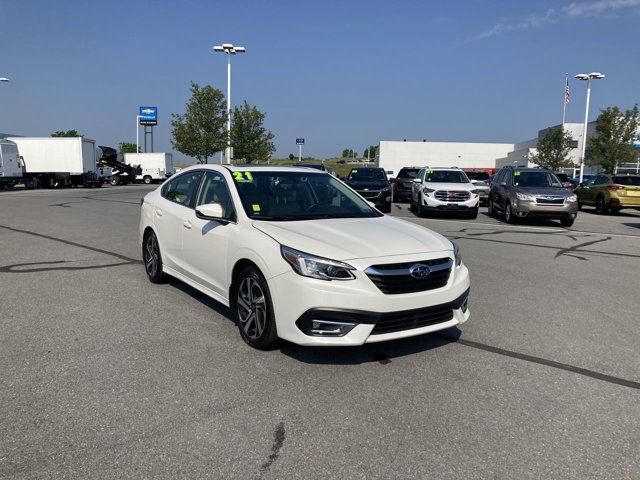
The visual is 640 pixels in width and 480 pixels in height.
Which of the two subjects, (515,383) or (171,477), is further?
(515,383)

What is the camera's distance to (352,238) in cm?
426

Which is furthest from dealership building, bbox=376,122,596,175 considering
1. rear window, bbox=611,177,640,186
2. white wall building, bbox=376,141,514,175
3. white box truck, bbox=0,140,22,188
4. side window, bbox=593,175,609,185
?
rear window, bbox=611,177,640,186

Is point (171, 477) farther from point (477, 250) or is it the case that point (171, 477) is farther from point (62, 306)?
point (477, 250)

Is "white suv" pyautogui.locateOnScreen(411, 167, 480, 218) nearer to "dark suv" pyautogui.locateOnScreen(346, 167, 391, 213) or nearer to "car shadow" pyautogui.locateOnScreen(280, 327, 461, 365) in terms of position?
"dark suv" pyautogui.locateOnScreen(346, 167, 391, 213)

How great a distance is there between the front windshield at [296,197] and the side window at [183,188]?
0.78m

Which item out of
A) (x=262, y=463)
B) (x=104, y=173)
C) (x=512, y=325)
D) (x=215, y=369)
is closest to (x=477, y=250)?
(x=512, y=325)

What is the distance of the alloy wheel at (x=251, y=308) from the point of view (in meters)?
4.34

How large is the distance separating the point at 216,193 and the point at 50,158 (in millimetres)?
34269

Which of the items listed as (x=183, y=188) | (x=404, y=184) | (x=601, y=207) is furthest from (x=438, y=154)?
(x=183, y=188)

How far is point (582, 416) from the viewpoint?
3.39 metres

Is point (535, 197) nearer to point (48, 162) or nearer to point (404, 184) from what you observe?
point (404, 184)

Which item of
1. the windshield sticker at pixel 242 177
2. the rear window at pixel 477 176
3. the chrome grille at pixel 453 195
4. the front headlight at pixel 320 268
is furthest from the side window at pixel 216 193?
the rear window at pixel 477 176

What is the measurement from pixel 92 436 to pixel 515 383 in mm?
2853

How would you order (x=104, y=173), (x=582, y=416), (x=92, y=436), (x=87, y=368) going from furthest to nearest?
(x=104, y=173)
(x=87, y=368)
(x=582, y=416)
(x=92, y=436)
